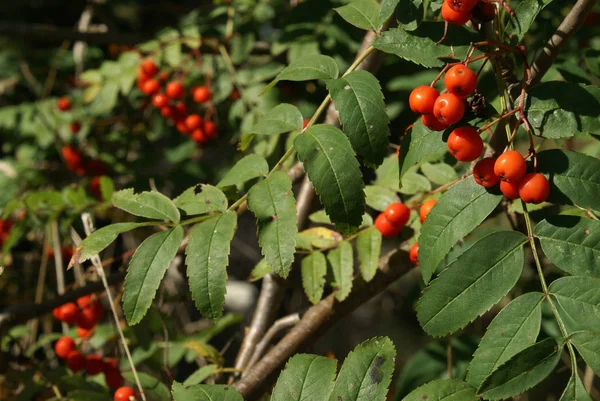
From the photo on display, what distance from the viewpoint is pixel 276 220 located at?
1438 millimetres

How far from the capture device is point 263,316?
235cm

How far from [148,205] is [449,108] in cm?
79

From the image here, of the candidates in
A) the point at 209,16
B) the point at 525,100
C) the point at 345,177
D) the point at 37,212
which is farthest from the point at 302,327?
the point at 209,16

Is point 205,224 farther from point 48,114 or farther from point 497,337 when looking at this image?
point 48,114

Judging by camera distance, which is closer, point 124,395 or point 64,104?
point 124,395

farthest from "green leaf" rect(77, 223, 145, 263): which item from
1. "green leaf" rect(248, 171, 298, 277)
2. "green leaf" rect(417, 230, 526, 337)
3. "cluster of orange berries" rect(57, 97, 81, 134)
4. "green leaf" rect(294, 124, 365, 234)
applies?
"cluster of orange berries" rect(57, 97, 81, 134)

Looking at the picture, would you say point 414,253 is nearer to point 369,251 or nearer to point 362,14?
point 369,251

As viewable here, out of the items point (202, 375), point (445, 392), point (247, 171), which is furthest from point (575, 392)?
point (202, 375)

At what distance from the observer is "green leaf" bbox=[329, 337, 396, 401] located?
1355 millimetres

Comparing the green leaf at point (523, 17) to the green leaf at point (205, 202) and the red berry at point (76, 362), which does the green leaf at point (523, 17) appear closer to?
the green leaf at point (205, 202)

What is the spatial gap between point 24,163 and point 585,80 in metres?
3.09

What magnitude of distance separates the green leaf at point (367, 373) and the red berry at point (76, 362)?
4.82 feet

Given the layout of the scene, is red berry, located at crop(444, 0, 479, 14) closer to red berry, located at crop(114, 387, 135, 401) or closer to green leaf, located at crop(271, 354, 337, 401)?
green leaf, located at crop(271, 354, 337, 401)

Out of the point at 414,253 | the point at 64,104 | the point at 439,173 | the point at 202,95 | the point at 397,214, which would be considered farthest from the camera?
the point at 64,104
